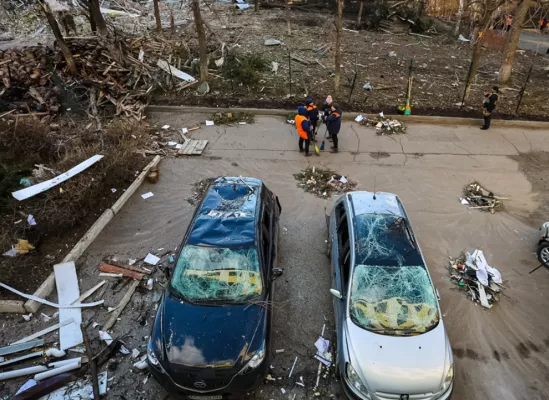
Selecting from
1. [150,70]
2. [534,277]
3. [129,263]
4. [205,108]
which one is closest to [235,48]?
[150,70]

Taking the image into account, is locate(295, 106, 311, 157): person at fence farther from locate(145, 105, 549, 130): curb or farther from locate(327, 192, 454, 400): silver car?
locate(327, 192, 454, 400): silver car

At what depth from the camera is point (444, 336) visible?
5.10 meters

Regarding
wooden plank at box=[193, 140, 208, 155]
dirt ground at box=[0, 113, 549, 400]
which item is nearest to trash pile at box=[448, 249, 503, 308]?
dirt ground at box=[0, 113, 549, 400]

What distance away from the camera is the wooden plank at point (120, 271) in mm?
6977

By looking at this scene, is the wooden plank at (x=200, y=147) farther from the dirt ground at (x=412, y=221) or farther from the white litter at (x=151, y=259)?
the white litter at (x=151, y=259)

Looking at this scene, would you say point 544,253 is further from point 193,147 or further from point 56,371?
point 193,147

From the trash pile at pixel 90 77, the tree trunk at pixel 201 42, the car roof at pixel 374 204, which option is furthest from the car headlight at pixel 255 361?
the tree trunk at pixel 201 42

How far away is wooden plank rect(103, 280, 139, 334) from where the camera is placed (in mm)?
6105

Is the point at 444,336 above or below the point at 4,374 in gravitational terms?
above

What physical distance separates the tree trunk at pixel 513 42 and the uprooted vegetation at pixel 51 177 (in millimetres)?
14732

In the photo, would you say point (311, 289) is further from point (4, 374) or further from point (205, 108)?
point (205, 108)

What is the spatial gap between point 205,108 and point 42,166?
614 centimetres

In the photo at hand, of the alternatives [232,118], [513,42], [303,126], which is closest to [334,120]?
[303,126]

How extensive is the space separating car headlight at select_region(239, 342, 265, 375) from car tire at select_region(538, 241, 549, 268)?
619 centimetres
